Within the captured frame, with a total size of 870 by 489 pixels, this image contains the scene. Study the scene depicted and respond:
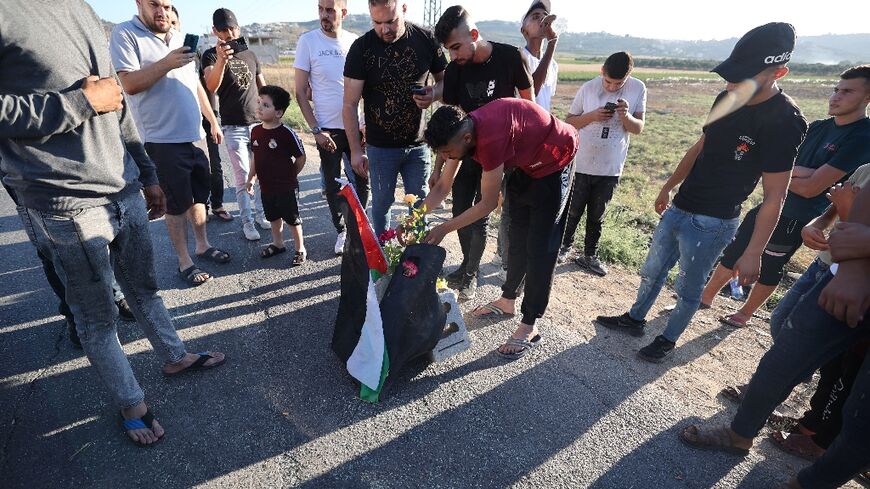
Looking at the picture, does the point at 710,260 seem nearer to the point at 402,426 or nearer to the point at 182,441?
the point at 402,426

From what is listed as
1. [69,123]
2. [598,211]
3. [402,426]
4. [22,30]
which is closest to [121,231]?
[69,123]

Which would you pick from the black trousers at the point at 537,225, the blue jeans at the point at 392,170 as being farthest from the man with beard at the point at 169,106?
the black trousers at the point at 537,225

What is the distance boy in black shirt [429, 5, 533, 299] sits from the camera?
3125 mm

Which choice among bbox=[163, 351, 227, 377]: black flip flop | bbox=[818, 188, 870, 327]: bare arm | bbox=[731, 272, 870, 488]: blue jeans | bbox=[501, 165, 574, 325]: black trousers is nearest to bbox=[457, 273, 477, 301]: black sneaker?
bbox=[501, 165, 574, 325]: black trousers

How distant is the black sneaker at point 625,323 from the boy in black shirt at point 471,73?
133 centimetres

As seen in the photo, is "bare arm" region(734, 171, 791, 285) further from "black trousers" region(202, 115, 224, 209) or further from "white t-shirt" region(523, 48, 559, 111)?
"black trousers" region(202, 115, 224, 209)

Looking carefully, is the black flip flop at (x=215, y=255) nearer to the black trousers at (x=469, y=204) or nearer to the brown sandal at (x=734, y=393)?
the black trousers at (x=469, y=204)

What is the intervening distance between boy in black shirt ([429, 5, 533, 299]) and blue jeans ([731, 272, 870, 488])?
87.3 inches

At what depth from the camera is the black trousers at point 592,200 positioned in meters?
4.40

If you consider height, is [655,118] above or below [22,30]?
below

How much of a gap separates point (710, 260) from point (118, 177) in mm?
3520

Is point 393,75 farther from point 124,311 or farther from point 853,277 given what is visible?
point 853,277

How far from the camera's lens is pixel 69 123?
5.97 ft

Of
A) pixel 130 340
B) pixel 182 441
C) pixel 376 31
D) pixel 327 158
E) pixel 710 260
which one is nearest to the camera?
pixel 182 441
